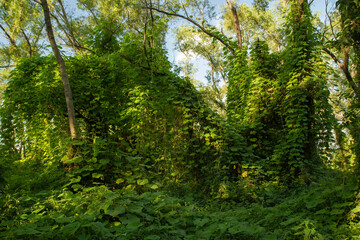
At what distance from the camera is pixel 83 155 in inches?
157

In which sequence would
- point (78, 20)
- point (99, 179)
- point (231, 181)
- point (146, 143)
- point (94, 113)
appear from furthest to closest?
point (78, 20), point (94, 113), point (146, 143), point (231, 181), point (99, 179)

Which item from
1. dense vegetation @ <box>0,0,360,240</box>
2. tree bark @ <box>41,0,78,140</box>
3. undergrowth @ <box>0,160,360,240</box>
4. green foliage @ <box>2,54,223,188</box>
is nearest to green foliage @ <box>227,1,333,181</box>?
dense vegetation @ <box>0,0,360,240</box>

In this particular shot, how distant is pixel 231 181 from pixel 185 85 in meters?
2.42

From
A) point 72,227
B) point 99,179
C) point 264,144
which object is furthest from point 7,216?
point 264,144

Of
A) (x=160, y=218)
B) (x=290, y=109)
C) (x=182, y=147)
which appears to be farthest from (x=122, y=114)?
(x=290, y=109)

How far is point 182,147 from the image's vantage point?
5777 mm

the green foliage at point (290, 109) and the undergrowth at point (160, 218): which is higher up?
the green foliage at point (290, 109)

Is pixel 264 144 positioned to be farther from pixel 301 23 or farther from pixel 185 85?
pixel 301 23

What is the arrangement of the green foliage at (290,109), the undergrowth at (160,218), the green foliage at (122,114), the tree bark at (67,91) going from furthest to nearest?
the green foliage at (122,114) → the green foliage at (290,109) → the tree bark at (67,91) → the undergrowth at (160,218)

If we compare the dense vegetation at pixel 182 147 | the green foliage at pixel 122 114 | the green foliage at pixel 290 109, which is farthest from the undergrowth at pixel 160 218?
the green foliage at pixel 122 114

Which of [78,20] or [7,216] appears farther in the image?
[78,20]

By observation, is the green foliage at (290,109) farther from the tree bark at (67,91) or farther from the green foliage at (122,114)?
the tree bark at (67,91)

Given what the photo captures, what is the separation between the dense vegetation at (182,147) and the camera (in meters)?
2.88

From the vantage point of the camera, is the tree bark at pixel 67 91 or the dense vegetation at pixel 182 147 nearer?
the dense vegetation at pixel 182 147
